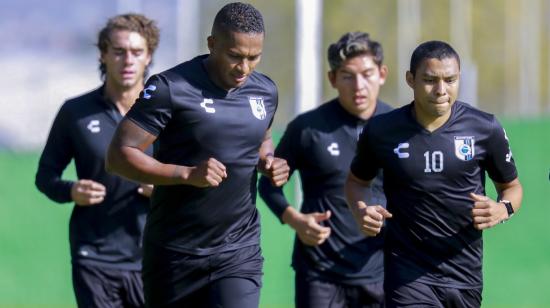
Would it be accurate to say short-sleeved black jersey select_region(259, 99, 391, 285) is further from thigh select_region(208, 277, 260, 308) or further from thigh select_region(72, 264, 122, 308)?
thigh select_region(208, 277, 260, 308)

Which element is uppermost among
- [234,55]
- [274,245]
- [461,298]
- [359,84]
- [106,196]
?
[234,55]

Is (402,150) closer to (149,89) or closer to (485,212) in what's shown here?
(485,212)

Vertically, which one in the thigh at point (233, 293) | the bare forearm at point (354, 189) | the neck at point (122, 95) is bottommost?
the thigh at point (233, 293)

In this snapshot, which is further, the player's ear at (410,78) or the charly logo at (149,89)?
the player's ear at (410,78)

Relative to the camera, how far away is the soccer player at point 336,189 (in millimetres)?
8078

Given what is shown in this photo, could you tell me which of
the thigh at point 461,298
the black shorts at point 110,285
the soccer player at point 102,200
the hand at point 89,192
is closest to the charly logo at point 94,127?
the soccer player at point 102,200

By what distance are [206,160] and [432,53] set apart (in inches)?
55.7

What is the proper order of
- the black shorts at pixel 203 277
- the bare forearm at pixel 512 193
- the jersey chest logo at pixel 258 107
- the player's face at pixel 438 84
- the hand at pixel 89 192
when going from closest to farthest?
the black shorts at pixel 203 277 → the jersey chest logo at pixel 258 107 → the player's face at pixel 438 84 → the bare forearm at pixel 512 193 → the hand at pixel 89 192

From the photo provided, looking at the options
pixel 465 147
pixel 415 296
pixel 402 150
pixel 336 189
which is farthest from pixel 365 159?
pixel 336 189

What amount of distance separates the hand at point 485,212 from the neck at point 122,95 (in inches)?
98.9

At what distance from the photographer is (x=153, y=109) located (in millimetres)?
6355

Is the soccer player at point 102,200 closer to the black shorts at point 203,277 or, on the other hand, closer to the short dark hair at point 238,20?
the black shorts at point 203,277

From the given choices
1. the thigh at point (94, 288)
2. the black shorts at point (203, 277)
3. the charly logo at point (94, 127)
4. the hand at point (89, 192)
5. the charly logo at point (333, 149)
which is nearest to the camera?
the black shorts at point (203, 277)

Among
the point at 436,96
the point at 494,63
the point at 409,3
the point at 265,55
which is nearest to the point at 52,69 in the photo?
the point at 265,55
